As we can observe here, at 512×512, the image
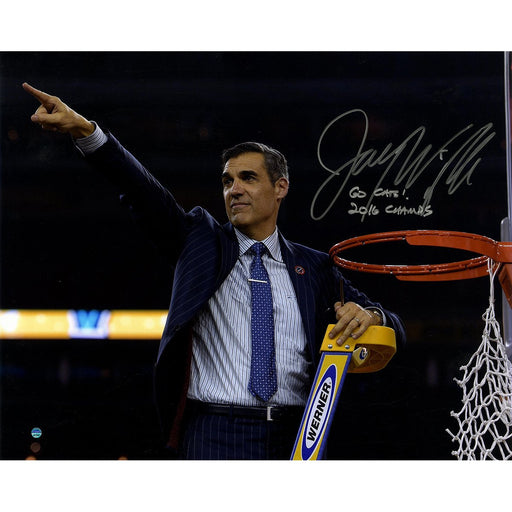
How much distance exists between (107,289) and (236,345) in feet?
3.76

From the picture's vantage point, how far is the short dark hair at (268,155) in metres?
4.03

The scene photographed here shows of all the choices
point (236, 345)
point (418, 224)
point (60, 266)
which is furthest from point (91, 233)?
point (418, 224)

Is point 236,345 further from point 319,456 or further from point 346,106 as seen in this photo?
point 346,106

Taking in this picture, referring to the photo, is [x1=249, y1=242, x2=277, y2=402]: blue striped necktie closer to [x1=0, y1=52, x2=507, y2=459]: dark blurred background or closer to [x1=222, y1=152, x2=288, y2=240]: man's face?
[x1=222, y1=152, x2=288, y2=240]: man's face

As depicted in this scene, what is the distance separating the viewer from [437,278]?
4.05 meters

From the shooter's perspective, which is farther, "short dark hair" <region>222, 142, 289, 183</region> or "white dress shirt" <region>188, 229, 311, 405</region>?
"short dark hair" <region>222, 142, 289, 183</region>

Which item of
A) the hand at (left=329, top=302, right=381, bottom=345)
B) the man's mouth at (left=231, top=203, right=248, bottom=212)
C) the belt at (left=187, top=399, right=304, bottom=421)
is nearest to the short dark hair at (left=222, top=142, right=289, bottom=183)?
the man's mouth at (left=231, top=203, right=248, bottom=212)

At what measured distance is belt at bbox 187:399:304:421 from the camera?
11.5 ft

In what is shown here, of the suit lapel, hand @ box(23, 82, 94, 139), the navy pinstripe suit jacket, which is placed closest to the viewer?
hand @ box(23, 82, 94, 139)

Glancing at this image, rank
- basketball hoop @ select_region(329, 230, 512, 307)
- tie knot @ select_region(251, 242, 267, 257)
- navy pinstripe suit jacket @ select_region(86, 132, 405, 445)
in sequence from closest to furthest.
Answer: navy pinstripe suit jacket @ select_region(86, 132, 405, 445) → basketball hoop @ select_region(329, 230, 512, 307) → tie knot @ select_region(251, 242, 267, 257)

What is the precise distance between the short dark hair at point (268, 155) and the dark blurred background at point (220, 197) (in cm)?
24

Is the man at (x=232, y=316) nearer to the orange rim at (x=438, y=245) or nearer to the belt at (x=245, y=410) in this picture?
the belt at (x=245, y=410)

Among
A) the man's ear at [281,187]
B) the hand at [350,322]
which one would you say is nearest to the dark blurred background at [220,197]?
the man's ear at [281,187]

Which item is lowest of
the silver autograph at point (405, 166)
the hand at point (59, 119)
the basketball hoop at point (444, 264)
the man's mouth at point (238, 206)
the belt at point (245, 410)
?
the belt at point (245, 410)
